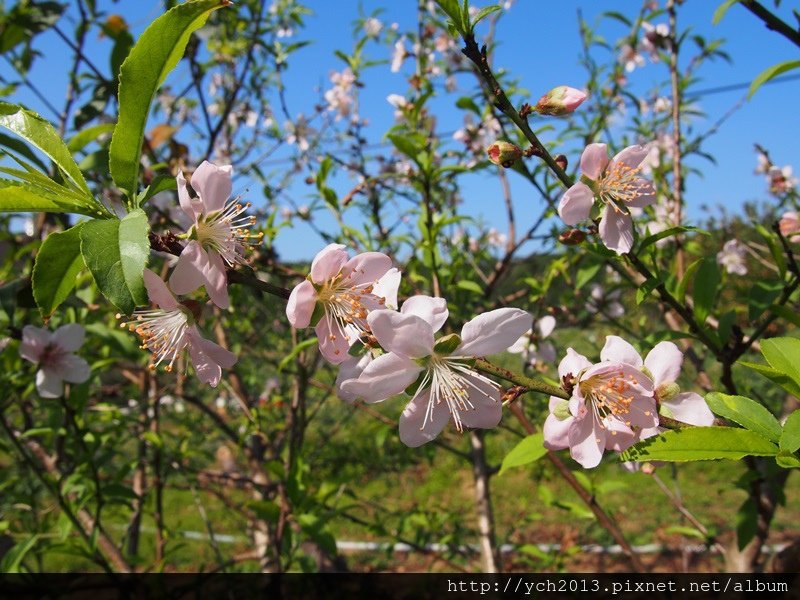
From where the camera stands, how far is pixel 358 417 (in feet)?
24.2

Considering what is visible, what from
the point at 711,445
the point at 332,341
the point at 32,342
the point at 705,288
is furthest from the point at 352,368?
the point at 32,342

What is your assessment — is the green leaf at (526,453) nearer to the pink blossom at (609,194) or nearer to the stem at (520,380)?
the stem at (520,380)

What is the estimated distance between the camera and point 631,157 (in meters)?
1.14

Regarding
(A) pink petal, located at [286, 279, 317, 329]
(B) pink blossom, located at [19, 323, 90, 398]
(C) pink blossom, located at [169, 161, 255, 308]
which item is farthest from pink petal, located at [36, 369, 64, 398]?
(A) pink petal, located at [286, 279, 317, 329]

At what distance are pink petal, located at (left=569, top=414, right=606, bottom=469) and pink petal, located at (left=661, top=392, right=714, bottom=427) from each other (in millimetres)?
118

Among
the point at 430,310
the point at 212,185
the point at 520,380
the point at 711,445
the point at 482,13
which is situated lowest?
the point at 711,445

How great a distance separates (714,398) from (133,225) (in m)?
0.82

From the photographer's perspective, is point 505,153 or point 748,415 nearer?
point 748,415

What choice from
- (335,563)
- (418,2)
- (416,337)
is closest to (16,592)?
(335,563)

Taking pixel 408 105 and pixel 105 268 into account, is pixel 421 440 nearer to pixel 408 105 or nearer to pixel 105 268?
pixel 105 268

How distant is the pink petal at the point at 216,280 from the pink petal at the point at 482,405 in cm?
41

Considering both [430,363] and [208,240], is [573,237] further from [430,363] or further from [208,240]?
[208,240]

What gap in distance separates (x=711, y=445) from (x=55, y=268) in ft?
2.94

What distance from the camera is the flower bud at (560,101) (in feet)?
3.28
